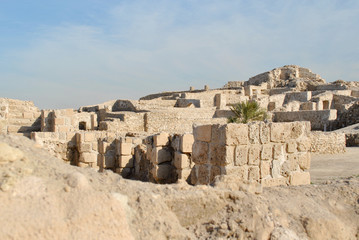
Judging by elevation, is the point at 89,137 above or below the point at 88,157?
above

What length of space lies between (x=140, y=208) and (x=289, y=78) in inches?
1411

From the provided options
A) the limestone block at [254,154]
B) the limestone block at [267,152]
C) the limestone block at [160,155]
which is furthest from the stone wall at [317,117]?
the limestone block at [254,154]

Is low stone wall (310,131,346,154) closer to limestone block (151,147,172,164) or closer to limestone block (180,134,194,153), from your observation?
limestone block (151,147,172,164)

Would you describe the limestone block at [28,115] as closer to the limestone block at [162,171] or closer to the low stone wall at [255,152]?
the limestone block at [162,171]

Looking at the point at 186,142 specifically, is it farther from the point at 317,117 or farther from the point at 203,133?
the point at 317,117

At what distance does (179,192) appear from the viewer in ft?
11.0

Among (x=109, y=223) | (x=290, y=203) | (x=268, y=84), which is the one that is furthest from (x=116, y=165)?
(x=268, y=84)

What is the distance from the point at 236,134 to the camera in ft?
18.5

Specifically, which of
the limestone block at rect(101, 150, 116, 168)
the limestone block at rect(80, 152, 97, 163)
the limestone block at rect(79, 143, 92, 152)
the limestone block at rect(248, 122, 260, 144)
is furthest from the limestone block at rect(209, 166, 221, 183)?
the limestone block at rect(79, 143, 92, 152)

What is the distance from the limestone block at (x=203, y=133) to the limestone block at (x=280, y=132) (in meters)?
1.01

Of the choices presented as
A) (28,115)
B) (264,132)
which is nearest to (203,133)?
(264,132)

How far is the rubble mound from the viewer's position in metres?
33.8

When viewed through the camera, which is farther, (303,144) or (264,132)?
(303,144)

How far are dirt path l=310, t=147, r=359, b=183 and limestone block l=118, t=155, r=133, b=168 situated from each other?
4454 millimetres
